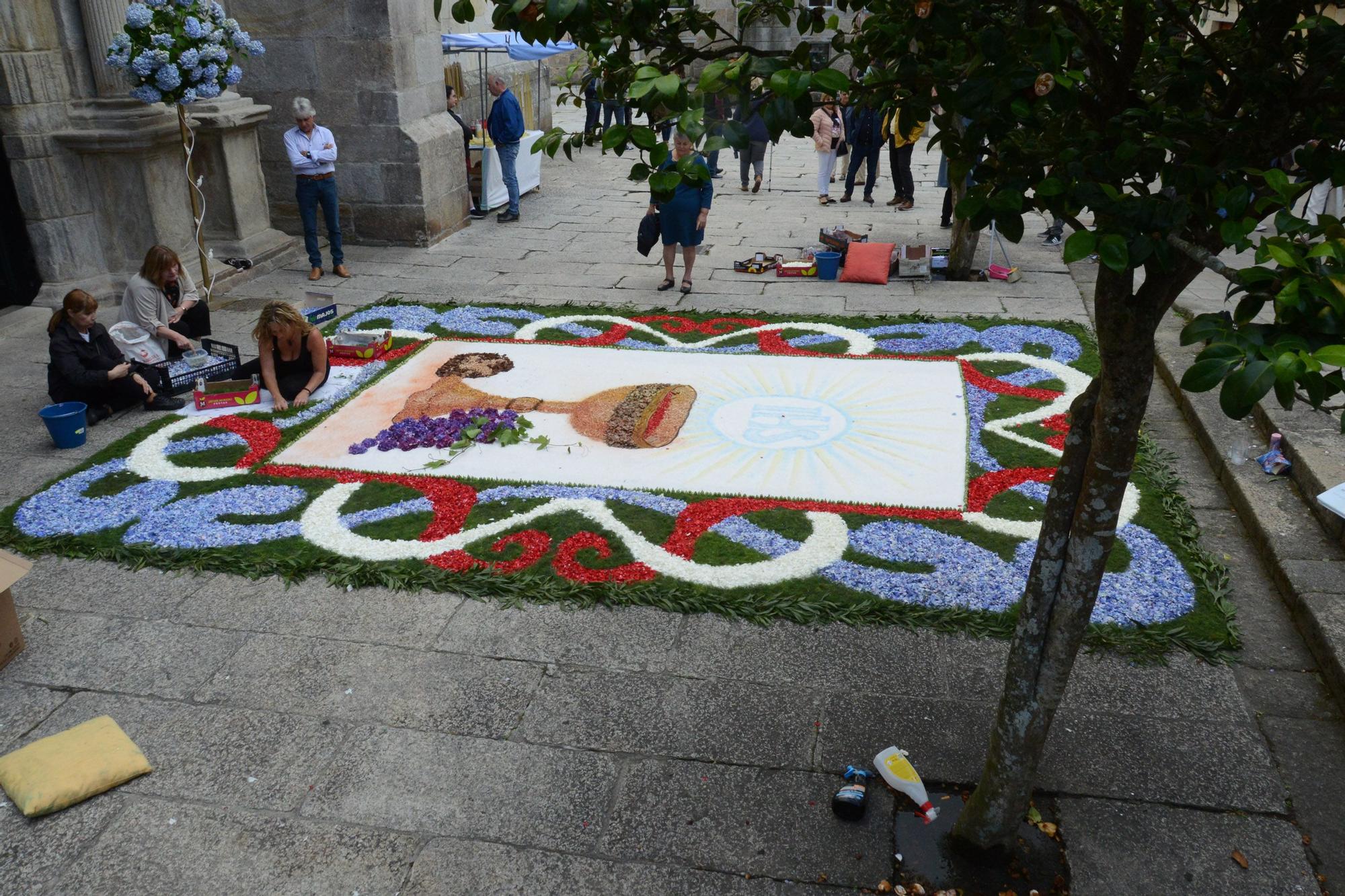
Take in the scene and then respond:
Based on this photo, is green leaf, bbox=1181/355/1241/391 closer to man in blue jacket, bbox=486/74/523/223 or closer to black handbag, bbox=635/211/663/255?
black handbag, bbox=635/211/663/255

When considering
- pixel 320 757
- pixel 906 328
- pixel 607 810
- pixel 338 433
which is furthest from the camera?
pixel 906 328

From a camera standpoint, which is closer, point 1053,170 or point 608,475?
point 1053,170

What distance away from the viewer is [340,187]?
1448 centimetres

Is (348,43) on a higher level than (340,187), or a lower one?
higher

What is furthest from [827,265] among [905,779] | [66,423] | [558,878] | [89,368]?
[558,878]

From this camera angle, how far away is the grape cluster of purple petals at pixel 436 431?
8047 mm

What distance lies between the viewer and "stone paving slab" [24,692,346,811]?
15.1 feet

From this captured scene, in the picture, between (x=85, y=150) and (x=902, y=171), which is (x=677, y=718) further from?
(x=902, y=171)

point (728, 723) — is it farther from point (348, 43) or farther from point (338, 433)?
point (348, 43)

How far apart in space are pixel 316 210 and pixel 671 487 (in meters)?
8.02

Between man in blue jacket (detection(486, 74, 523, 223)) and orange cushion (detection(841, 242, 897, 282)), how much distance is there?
603 centimetres

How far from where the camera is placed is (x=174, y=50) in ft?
33.4

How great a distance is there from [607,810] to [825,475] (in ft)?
11.7

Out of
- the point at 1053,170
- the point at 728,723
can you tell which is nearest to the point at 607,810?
the point at 728,723
